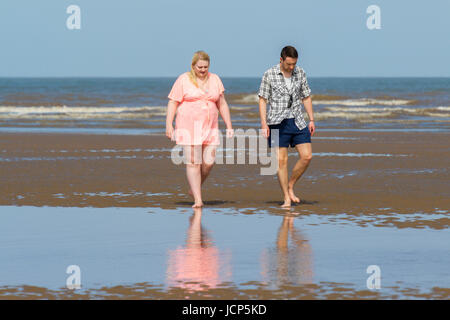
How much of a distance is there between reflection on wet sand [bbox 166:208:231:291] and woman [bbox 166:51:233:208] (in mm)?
1974

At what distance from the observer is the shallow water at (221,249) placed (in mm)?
5617

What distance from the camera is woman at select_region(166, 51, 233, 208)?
30.2 feet

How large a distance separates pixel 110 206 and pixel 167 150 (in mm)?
8149

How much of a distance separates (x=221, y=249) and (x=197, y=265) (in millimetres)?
662

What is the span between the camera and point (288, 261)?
626 centimetres

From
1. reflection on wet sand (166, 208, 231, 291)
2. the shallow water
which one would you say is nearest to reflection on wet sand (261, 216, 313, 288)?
the shallow water

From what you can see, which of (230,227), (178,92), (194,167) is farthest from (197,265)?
(178,92)

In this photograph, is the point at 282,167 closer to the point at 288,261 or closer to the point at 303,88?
the point at 303,88

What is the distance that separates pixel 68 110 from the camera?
44.5 metres

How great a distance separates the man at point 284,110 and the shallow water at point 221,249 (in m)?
0.68
